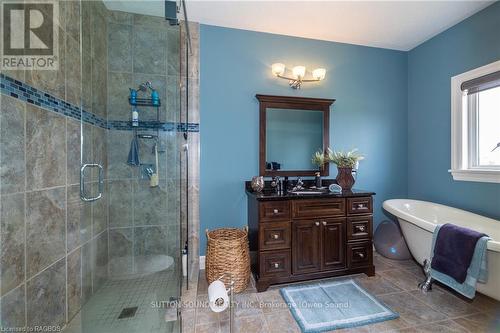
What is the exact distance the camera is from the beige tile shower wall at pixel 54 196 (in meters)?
1.03

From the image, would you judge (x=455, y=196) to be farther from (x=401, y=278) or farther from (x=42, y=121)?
(x=42, y=121)

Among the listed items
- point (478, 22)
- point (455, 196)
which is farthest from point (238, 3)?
point (455, 196)

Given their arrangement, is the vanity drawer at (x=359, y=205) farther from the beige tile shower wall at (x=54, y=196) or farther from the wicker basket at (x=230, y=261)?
the beige tile shower wall at (x=54, y=196)

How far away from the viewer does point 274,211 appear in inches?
75.8

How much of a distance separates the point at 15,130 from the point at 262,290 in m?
1.92

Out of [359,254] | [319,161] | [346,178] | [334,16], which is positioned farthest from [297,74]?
[359,254]

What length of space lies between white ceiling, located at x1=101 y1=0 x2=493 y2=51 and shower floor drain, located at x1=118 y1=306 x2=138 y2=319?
2.33m

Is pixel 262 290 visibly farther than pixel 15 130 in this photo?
Yes

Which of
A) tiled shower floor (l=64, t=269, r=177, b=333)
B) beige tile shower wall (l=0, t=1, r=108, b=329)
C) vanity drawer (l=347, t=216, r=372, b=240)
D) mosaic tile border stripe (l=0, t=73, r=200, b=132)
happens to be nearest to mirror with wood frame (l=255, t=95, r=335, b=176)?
vanity drawer (l=347, t=216, r=372, b=240)

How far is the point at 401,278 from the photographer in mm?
2105

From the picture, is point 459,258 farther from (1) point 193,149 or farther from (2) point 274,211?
(1) point 193,149

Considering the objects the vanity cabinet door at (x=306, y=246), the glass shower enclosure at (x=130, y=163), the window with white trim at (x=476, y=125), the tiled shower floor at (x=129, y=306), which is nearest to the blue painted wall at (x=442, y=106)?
the window with white trim at (x=476, y=125)

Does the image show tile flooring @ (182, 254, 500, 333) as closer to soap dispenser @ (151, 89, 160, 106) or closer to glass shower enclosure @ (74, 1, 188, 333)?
glass shower enclosure @ (74, 1, 188, 333)

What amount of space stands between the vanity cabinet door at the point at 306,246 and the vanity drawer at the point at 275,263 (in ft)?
0.22
